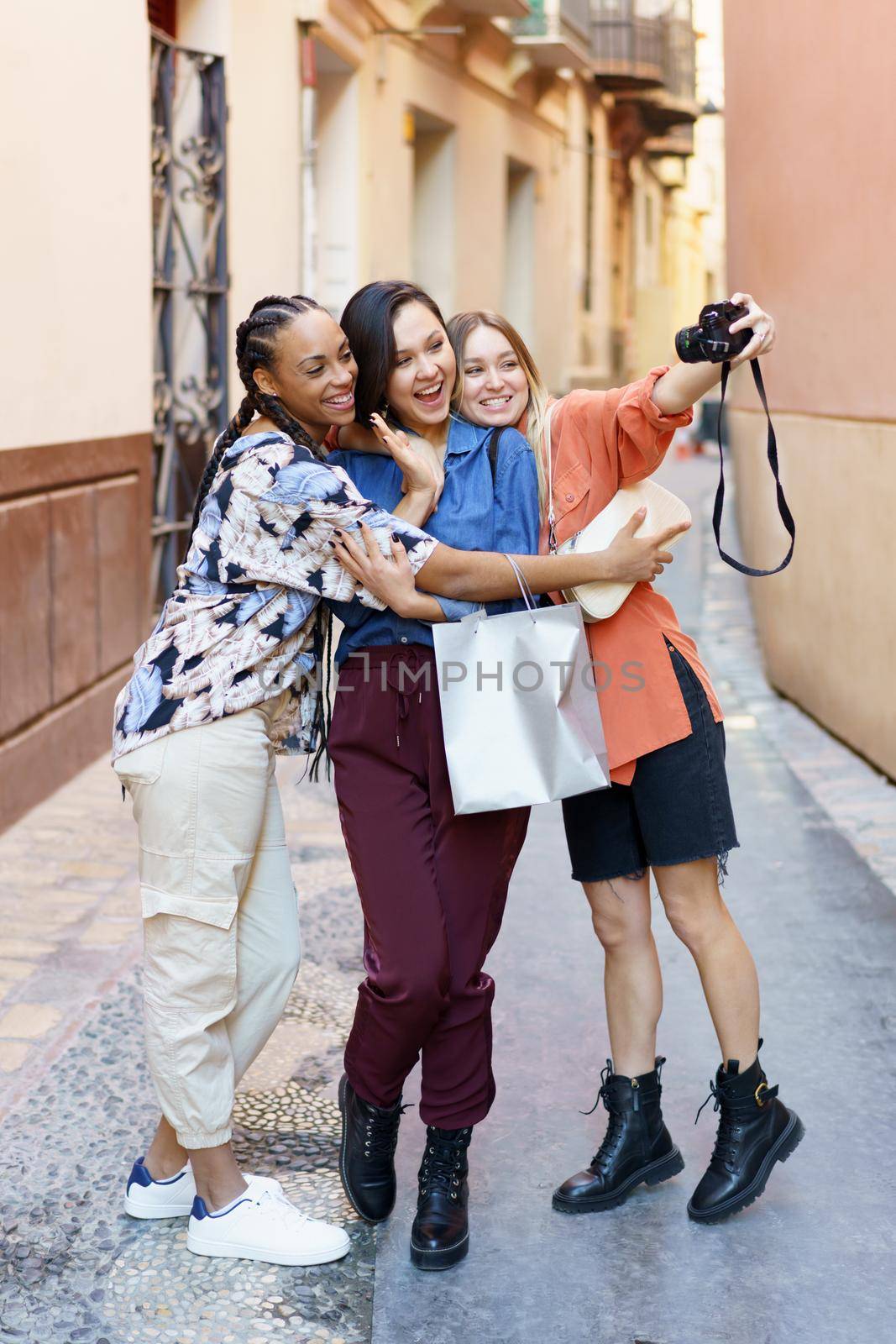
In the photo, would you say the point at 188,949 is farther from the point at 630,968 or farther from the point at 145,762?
the point at 630,968

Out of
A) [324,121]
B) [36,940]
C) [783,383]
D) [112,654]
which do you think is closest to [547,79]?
[324,121]

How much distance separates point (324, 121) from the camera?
1138cm

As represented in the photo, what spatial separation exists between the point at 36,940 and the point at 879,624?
11.1ft

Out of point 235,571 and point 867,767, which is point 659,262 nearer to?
point 867,767

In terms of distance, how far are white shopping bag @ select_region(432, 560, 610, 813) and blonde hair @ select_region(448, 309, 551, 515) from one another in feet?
0.76

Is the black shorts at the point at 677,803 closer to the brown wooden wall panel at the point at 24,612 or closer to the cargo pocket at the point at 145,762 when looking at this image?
the cargo pocket at the point at 145,762

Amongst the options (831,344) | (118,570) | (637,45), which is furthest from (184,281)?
(637,45)

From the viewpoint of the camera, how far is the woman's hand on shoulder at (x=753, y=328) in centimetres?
253

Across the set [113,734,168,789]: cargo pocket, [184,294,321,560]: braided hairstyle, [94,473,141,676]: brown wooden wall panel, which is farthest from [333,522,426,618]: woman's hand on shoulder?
[94,473,141,676]: brown wooden wall panel

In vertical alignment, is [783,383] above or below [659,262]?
below

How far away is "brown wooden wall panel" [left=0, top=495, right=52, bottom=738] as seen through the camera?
213 inches

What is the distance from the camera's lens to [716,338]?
252cm

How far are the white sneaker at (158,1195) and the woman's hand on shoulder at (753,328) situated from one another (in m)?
1.81

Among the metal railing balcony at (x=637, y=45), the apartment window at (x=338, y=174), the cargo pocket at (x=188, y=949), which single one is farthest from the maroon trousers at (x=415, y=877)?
the metal railing balcony at (x=637, y=45)
